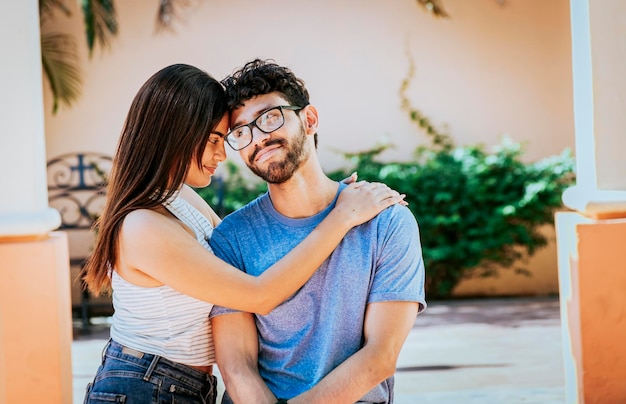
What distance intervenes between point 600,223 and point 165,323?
205cm

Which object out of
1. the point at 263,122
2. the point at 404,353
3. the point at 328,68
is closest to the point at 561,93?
the point at 328,68

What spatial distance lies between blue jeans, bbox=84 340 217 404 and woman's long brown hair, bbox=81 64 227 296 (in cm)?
36

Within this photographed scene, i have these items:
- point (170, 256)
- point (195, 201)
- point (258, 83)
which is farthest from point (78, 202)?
point (170, 256)

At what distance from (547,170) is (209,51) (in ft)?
14.9

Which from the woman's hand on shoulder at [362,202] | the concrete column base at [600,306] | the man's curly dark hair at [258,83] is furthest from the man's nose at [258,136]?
the concrete column base at [600,306]

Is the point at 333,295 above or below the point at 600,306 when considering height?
above

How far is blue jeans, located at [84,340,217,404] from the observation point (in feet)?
9.20

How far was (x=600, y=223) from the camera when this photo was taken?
3740mm

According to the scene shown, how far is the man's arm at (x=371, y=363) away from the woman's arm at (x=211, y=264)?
11.8 inches

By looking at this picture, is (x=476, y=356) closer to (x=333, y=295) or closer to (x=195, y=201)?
(x=195, y=201)

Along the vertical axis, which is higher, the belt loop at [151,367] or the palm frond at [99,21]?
the palm frond at [99,21]

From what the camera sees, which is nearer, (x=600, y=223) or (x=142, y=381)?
(x=142, y=381)

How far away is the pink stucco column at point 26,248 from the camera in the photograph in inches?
136

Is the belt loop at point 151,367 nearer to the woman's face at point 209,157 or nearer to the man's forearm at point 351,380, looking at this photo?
the man's forearm at point 351,380
